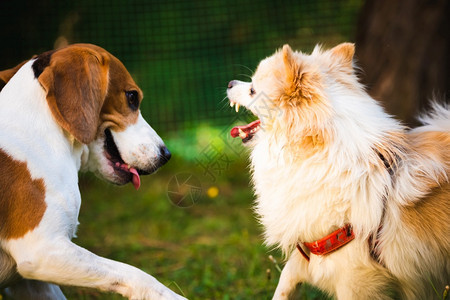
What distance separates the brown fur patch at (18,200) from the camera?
6.96 ft

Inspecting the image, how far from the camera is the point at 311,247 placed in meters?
2.41

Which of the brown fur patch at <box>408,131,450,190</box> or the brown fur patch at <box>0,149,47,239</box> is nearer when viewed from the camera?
the brown fur patch at <box>0,149,47,239</box>

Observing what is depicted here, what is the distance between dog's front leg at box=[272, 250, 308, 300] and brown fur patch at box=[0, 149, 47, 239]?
1238 millimetres

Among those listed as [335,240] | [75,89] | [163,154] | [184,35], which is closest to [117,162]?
[163,154]

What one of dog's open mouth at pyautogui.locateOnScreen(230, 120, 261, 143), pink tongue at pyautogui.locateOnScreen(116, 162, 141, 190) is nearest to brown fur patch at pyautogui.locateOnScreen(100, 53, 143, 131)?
pink tongue at pyautogui.locateOnScreen(116, 162, 141, 190)

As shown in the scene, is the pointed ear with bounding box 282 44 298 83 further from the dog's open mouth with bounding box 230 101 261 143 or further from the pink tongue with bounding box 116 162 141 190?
the pink tongue with bounding box 116 162 141 190

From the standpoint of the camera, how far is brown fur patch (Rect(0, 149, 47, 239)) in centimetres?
212

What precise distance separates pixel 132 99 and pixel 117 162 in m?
0.34

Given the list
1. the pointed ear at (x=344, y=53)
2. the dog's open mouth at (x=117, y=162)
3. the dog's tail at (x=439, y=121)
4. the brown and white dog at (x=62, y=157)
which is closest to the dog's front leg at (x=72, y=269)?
the brown and white dog at (x=62, y=157)

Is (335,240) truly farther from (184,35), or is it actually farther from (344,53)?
(184,35)

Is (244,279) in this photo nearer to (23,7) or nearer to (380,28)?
(380,28)

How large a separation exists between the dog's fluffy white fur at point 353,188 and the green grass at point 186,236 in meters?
0.43

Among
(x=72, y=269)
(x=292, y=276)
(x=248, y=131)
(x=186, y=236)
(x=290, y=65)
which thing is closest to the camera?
(x=72, y=269)

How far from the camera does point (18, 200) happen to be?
2.15 meters
